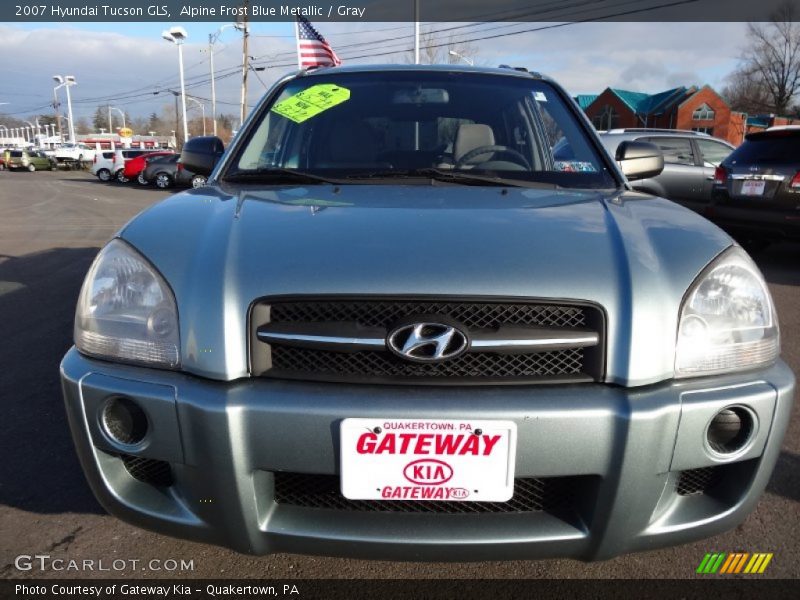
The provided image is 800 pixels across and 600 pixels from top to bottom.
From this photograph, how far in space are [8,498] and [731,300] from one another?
2598mm

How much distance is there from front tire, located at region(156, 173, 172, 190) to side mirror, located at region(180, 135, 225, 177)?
74.6 feet

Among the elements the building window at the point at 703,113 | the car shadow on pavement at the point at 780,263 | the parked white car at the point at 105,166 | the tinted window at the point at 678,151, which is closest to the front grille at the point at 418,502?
the car shadow on pavement at the point at 780,263

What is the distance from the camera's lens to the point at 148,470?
1.68 meters

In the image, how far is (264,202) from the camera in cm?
200

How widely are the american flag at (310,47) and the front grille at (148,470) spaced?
342 inches

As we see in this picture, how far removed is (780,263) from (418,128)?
662cm

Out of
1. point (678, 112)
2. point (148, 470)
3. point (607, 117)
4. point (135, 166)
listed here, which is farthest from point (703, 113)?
point (148, 470)

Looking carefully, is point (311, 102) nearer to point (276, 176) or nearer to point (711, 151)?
point (276, 176)

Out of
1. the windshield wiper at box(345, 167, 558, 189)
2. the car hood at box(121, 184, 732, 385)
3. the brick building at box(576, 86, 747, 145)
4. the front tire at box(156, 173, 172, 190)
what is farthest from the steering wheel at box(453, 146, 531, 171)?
the brick building at box(576, 86, 747, 145)

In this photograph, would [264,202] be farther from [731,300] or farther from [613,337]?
[731,300]

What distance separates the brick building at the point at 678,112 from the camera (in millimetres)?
47438

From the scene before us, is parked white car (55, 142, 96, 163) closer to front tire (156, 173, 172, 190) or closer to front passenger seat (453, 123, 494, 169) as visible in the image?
front tire (156, 173, 172, 190)

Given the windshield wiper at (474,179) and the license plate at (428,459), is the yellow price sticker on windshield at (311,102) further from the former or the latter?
the license plate at (428,459)
